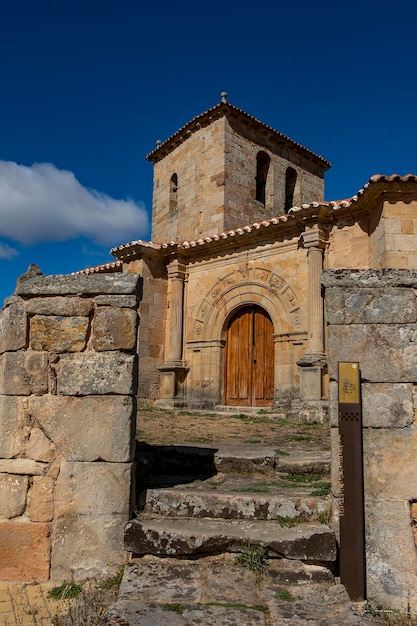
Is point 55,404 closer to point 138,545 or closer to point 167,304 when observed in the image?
point 138,545

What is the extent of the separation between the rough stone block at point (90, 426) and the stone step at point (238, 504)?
453 millimetres

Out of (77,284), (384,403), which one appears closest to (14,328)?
(77,284)

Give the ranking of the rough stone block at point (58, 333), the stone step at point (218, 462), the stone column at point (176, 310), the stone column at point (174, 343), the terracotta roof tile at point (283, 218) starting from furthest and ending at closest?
the stone column at point (176, 310), the stone column at point (174, 343), the terracotta roof tile at point (283, 218), the stone step at point (218, 462), the rough stone block at point (58, 333)

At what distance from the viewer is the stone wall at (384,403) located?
9.86 feet

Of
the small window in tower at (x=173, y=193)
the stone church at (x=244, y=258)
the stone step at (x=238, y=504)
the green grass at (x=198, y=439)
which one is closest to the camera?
the stone step at (x=238, y=504)

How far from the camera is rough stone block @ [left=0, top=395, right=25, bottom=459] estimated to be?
345cm

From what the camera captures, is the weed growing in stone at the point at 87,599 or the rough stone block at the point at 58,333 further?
the rough stone block at the point at 58,333

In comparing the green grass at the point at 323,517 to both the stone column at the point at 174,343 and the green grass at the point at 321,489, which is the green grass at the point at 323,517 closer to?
the green grass at the point at 321,489

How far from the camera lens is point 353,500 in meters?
3.06

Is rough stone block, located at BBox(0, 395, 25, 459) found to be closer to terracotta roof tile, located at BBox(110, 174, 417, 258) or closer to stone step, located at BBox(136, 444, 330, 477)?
stone step, located at BBox(136, 444, 330, 477)

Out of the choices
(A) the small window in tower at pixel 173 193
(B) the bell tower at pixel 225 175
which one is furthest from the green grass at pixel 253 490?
(A) the small window in tower at pixel 173 193

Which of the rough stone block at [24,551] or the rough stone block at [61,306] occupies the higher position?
the rough stone block at [61,306]

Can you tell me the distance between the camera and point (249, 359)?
1131 cm

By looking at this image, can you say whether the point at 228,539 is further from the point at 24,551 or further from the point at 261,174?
the point at 261,174
